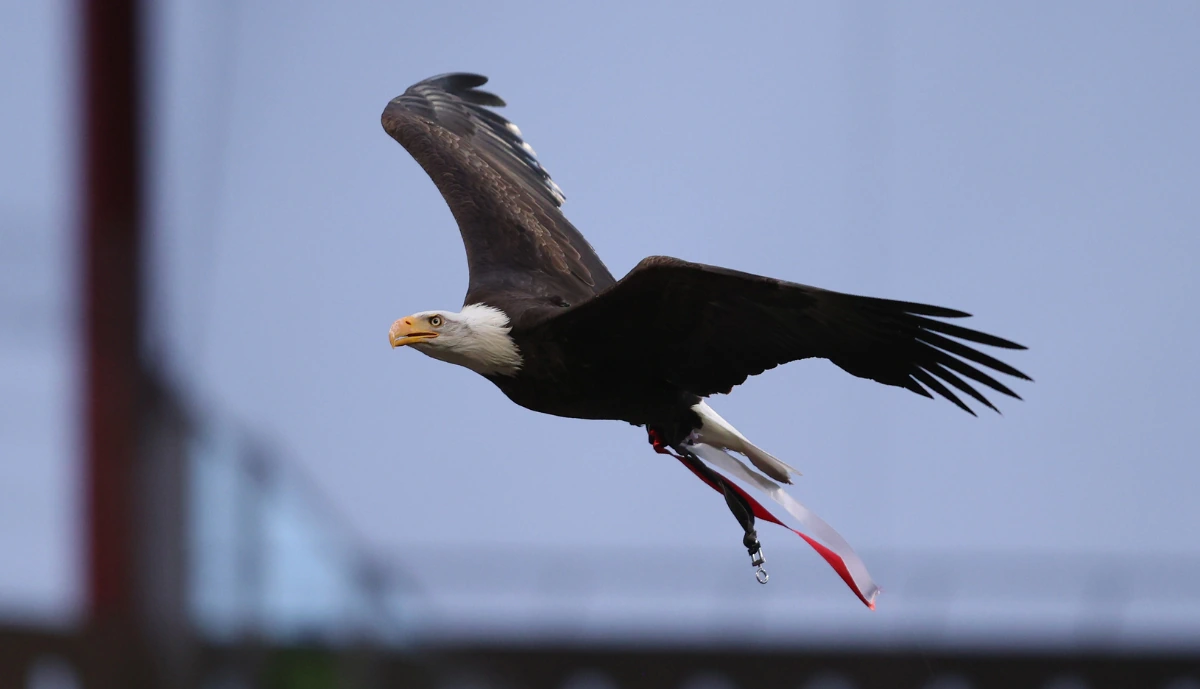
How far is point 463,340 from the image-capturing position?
192 centimetres

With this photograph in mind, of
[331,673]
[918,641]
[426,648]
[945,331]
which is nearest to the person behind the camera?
[945,331]

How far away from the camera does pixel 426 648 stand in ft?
17.1

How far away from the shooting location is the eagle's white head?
1.89m

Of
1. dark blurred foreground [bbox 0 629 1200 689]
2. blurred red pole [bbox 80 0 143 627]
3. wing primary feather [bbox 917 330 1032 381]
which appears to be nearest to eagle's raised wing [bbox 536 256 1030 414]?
wing primary feather [bbox 917 330 1032 381]

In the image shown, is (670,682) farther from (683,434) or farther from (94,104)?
(683,434)

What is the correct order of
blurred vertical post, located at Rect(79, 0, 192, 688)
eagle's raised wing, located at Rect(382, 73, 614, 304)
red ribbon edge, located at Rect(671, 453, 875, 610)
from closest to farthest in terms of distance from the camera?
red ribbon edge, located at Rect(671, 453, 875, 610), eagle's raised wing, located at Rect(382, 73, 614, 304), blurred vertical post, located at Rect(79, 0, 192, 688)

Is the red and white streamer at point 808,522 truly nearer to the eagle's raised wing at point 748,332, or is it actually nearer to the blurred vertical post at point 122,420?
the eagle's raised wing at point 748,332

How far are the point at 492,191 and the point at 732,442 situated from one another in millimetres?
658

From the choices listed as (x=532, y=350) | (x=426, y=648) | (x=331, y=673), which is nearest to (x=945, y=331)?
(x=532, y=350)

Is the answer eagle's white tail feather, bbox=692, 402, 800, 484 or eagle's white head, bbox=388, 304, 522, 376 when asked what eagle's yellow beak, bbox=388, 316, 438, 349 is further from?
eagle's white tail feather, bbox=692, 402, 800, 484

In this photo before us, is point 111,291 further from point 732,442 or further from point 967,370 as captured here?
point 967,370

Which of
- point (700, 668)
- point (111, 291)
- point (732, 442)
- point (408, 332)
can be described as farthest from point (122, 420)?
point (408, 332)

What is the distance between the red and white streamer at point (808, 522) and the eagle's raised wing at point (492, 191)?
31cm

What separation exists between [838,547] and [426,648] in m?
3.48
